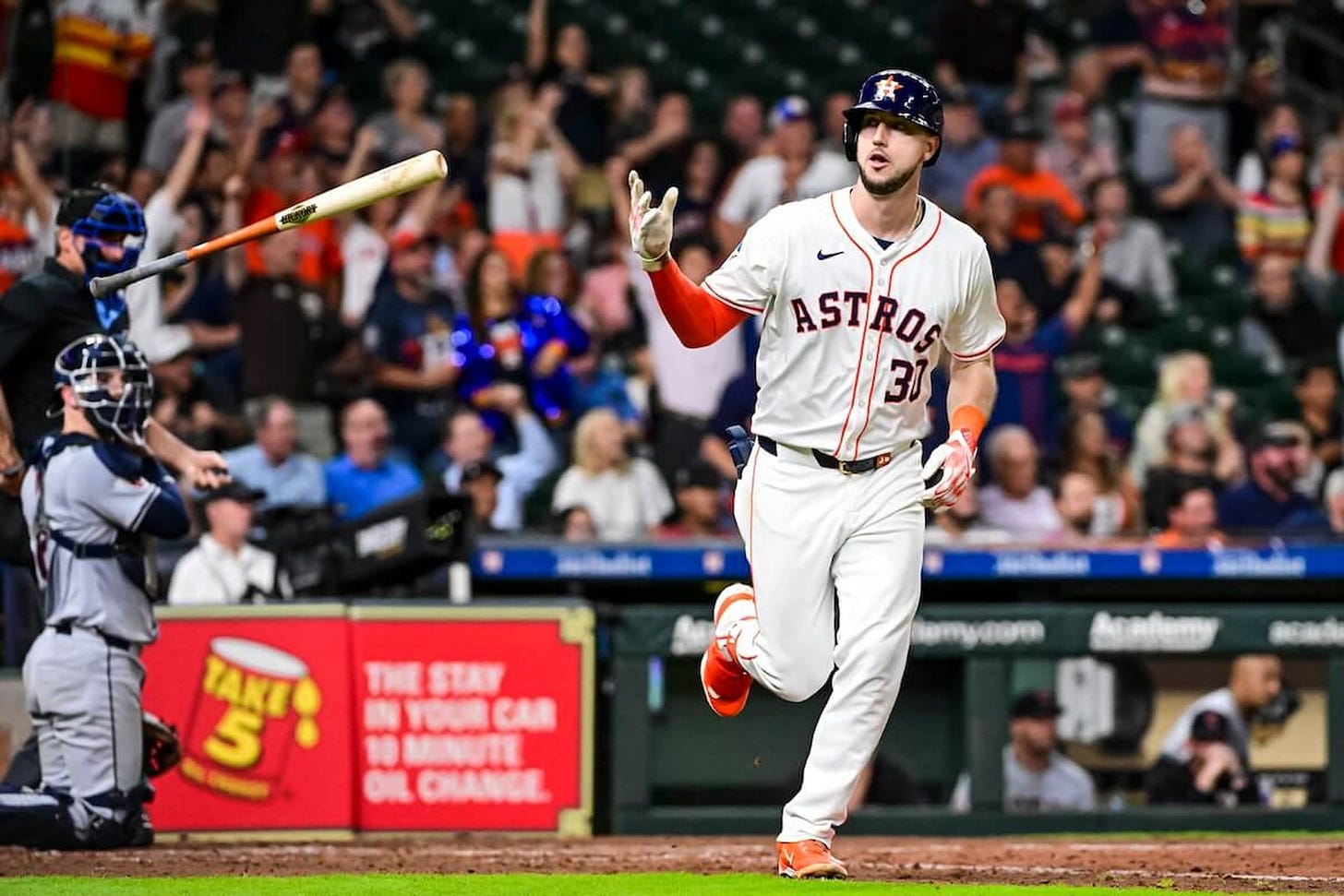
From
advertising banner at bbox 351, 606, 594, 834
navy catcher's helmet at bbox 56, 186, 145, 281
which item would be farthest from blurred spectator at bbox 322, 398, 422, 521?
navy catcher's helmet at bbox 56, 186, 145, 281

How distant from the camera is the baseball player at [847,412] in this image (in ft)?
22.0

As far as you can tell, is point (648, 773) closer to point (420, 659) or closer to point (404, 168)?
point (420, 659)

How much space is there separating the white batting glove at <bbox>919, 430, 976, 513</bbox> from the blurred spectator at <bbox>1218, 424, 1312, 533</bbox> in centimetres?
558

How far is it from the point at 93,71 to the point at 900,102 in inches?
296

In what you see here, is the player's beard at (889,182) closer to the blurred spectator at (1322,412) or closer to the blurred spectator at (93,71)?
the blurred spectator at (1322,412)

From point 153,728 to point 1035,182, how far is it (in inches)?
298

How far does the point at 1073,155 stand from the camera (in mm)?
15047

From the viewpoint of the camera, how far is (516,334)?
40.9ft

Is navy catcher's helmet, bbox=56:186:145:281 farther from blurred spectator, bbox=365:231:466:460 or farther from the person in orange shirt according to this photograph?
the person in orange shirt

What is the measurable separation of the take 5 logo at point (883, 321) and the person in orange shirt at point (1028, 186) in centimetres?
728

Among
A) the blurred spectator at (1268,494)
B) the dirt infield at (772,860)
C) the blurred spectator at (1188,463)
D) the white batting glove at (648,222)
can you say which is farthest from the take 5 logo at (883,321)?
the blurred spectator at (1268,494)

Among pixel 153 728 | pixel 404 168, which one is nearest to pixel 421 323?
pixel 153 728

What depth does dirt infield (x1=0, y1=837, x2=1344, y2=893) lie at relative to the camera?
7227mm

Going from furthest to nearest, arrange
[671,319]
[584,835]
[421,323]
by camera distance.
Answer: [421,323] < [584,835] < [671,319]
